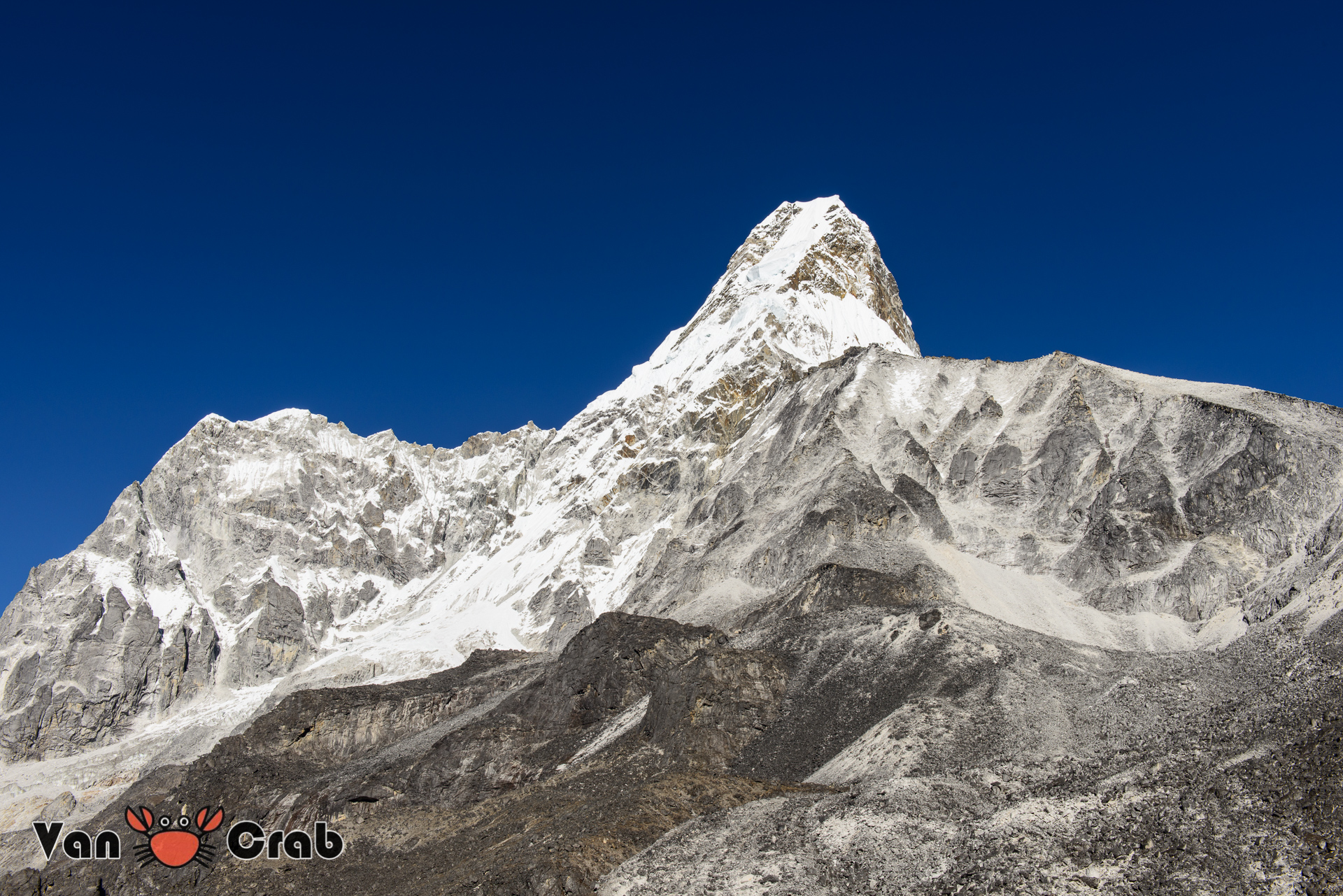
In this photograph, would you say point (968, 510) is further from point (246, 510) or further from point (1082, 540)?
point (246, 510)

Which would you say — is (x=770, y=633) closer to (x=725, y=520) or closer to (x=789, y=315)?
(x=725, y=520)

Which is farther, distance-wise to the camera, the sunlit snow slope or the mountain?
the sunlit snow slope

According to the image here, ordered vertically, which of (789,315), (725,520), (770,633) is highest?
(789,315)

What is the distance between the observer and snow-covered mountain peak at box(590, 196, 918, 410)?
450 ft

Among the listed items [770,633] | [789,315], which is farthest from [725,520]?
[789,315]

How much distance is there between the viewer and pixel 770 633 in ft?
158

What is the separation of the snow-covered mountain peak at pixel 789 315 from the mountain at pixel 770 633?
70 centimetres

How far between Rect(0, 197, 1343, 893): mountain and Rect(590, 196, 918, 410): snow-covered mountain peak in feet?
2.30

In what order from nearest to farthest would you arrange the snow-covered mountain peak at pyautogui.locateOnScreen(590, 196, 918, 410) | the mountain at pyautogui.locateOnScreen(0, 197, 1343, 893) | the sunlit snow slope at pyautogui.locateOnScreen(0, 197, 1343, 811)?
the mountain at pyautogui.locateOnScreen(0, 197, 1343, 893), the sunlit snow slope at pyautogui.locateOnScreen(0, 197, 1343, 811), the snow-covered mountain peak at pyautogui.locateOnScreen(590, 196, 918, 410)

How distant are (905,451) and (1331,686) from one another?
6183 centimetres

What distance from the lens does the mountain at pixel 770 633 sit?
77.7 feet

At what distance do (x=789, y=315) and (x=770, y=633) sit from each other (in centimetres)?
9970

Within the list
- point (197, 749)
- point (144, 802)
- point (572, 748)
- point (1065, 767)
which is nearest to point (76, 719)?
point (197, 749)

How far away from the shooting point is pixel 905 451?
85750 millimetres
